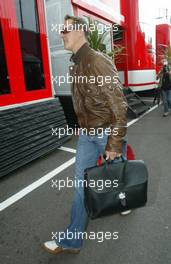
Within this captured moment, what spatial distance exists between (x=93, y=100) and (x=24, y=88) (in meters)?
3.32

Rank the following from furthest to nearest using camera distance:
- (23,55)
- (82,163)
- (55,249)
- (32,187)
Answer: (23,55), (32,187), (55,249), (82,163)

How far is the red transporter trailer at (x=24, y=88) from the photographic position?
4.19 metres

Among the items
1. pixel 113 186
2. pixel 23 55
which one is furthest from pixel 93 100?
pixel 23 55

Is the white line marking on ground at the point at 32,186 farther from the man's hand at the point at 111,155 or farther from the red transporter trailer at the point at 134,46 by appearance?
the red transporter trailer at the point at 134,46

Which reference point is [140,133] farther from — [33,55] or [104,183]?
[104,183]

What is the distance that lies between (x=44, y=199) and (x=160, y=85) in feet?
20.1

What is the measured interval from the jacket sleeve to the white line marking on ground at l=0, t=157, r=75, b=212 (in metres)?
1.86

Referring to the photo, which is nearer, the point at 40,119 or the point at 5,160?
the point at 5,160

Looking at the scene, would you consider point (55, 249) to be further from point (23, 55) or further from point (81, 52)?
point (23, 55)

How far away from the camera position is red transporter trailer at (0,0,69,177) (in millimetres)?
4188

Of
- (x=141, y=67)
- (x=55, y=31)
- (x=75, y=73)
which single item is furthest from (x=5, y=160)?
(x=141, y=67)

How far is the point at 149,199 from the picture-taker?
10.1 ft

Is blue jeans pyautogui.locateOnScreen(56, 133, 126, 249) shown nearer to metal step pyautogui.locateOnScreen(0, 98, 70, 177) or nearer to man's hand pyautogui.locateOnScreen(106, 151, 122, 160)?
man's hand pyautogui.locateOnScreen(106, 151, 122, 160)

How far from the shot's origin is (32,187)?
3.56m
